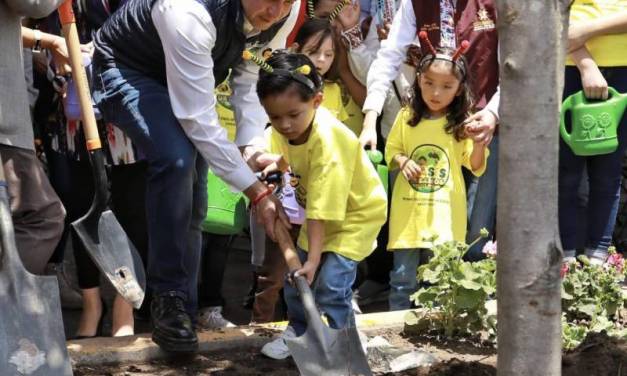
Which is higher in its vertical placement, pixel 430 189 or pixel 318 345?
pixel 430 189

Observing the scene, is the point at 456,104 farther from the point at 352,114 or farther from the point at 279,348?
the point at 279,348

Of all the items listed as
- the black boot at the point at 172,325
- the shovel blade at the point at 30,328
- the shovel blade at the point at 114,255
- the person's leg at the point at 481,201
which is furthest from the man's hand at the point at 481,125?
the shovel blade at the point at 30,328

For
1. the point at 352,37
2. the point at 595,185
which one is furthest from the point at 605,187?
the point at 352,37

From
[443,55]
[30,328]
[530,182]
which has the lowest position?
[30,328]

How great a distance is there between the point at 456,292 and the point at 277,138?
96 centimetres

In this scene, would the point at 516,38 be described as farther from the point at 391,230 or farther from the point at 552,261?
the point at 391,230

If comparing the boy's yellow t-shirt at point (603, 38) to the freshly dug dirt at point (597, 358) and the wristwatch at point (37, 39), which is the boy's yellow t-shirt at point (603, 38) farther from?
the wristwatch at point (37, 39)

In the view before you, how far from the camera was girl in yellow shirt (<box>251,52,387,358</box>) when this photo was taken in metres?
3.94

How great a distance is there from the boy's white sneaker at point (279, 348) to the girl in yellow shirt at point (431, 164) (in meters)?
0.95

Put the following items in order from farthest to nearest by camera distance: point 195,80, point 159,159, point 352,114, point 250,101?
point 352,114
point 250,101
point 159,159
point 195,80

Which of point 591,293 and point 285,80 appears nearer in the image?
point 285,80

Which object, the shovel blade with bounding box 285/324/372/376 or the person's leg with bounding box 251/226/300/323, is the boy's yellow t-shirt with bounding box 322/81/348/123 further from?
the shovel blade with bounding box 285/324/372/376

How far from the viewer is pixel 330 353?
376cm

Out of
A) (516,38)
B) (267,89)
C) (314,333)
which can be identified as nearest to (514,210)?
(516,38)
